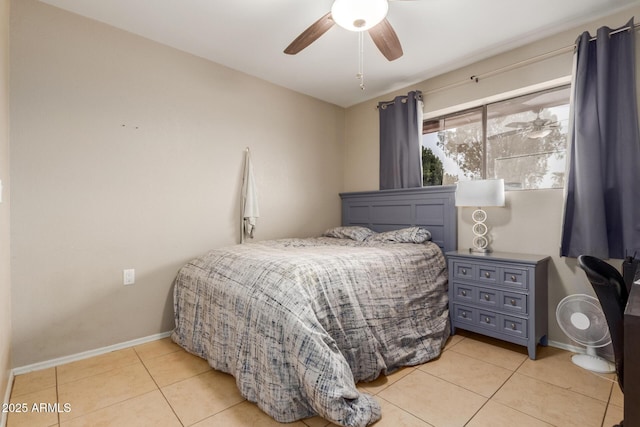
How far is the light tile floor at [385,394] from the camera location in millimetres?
1510

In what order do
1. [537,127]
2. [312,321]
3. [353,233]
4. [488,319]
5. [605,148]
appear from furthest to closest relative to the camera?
1. [353,233]
2. [537,127]
3. [488,319]
4. [605,148]
5. [312,321]

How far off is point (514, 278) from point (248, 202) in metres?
2.28

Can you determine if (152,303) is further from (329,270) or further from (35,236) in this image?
(329,270)

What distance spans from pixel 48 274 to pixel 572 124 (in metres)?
3.80

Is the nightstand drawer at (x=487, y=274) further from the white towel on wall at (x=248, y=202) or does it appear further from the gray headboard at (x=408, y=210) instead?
the white towel on wall at (x=248, y=202)

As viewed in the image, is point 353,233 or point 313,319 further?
point 353,233

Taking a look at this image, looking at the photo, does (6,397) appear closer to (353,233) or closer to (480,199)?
(353,233)

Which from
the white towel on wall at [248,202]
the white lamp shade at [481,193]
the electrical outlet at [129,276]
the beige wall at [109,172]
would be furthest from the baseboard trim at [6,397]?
the white lamp shade at [481,193]

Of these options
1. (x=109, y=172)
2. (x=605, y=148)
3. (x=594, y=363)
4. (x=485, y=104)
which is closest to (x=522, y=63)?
(x=485, y=104)

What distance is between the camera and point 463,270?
250 centimetres

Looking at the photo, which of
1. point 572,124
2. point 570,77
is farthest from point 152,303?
point 570,77

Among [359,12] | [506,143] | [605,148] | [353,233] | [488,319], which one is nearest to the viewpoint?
[359,12]

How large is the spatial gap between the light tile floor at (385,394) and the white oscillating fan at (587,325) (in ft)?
0.41

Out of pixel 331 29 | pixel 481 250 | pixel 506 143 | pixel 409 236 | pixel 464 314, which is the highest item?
pixel 331 29
